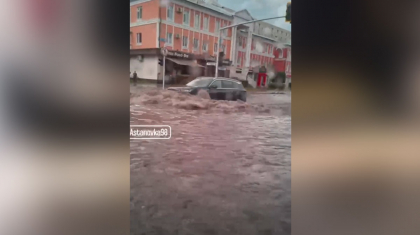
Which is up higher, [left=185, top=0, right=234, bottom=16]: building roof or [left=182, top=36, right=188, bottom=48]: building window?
[left=185, top=0, right=234, bottom=16]: building roof

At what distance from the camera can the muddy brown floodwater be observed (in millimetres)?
926

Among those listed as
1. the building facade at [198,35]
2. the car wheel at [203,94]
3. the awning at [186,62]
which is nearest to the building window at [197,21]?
the building facade at [198,35]

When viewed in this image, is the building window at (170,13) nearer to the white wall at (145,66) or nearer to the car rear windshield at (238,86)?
the white wall at (145,66)

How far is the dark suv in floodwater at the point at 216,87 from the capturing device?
37.1 inches

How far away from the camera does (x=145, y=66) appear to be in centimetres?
91

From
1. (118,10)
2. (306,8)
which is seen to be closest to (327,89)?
(306,8)

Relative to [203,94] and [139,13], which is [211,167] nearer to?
[203,94]

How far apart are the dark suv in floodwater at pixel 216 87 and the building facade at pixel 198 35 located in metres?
0.03

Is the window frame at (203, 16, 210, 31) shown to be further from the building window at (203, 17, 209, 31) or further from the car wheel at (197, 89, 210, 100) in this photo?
the car wheel at (197, 89, 210, 100)

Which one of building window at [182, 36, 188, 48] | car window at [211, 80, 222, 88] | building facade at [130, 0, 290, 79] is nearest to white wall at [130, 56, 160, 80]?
building facade at [130, 0, 290, 79]

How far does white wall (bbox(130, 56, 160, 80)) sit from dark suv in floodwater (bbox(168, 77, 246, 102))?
0.42 feet

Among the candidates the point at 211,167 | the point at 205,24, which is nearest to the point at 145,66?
the point at 205,24

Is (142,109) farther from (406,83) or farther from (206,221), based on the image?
(406,83)

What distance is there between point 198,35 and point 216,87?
0.65 feet
